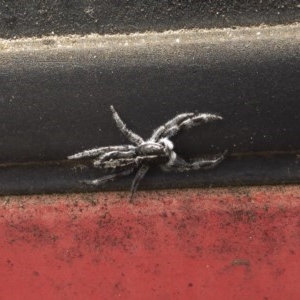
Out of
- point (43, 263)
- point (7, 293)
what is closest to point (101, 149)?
point (43, 263)

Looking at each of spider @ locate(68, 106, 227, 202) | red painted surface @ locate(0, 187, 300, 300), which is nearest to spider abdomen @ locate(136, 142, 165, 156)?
spider @ locate(68, 106, 227, 202)

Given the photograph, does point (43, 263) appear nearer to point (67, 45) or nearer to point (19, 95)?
point (19, 95)

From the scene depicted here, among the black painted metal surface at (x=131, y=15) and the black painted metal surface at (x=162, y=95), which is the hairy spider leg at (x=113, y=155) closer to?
the black painted metal surface at (x=162, y=95)

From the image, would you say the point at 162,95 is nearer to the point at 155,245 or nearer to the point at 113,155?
the point at 113,155

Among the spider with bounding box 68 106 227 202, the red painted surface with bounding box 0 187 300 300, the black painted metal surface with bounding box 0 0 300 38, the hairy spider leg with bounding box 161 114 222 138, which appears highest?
the black painted metal surface with bounding box 0 0 300 38

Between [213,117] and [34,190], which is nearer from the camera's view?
[213,117]

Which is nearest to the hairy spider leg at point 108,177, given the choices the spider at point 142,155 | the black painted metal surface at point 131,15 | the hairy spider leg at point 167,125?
the spider at point 142,155

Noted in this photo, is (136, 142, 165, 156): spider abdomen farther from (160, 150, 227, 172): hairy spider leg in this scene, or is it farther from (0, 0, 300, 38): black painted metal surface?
(0, 0, 300, 38): black painted metal surface
